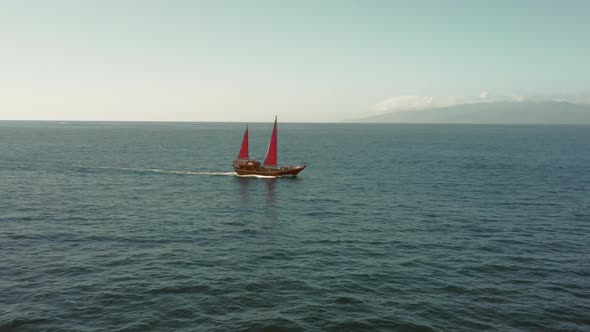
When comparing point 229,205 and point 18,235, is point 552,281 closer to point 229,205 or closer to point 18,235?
point 229,205

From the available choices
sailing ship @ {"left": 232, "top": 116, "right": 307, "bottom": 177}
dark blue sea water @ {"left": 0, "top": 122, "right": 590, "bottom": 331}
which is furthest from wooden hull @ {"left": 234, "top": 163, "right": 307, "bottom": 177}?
dark blue sea water @ {"left": 0, "top": 122, "right": 590, "bottom": 331}

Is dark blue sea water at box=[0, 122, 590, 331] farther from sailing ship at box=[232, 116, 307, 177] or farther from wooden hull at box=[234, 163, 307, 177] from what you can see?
sailing ship at box=[232, 116, 307, 177]

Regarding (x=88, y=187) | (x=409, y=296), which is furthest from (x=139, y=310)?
(x=88, y=187)

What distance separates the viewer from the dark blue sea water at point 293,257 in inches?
1166

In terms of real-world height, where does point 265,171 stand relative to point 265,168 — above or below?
below

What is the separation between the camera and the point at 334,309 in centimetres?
3062

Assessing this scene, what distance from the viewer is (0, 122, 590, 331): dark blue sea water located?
97.1ft

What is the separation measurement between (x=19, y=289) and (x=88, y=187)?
48603 mm

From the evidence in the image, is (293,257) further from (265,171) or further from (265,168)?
(265,168)

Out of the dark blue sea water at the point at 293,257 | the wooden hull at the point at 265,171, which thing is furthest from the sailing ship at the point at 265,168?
the dark blue sea water at the point at 293,257

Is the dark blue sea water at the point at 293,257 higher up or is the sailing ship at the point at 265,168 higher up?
the sailing ship at the point at 265,168

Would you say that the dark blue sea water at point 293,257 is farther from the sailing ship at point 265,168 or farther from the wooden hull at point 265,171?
the sailing ship at point 265,168

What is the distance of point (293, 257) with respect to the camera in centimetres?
4141

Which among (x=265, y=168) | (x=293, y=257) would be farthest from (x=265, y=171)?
(x=293, y=257)
